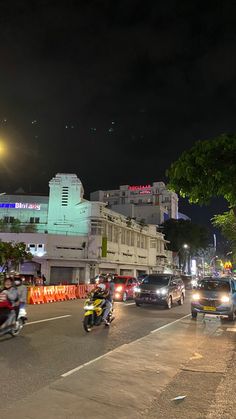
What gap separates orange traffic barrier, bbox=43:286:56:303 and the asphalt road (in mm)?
7581

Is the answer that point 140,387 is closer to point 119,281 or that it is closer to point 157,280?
point 157,280

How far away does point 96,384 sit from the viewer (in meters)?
6.59

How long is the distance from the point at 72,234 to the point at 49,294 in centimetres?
2116

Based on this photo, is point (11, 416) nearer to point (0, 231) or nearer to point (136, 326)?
point (136, 326)

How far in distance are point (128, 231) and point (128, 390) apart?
158 ft

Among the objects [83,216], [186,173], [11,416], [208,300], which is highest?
[83,216]

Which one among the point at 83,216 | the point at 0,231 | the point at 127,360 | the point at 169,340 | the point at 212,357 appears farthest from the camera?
the point at 83,216

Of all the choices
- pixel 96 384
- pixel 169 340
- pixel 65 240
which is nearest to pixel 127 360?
pixel 96 384

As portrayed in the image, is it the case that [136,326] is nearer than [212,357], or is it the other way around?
[212,357]

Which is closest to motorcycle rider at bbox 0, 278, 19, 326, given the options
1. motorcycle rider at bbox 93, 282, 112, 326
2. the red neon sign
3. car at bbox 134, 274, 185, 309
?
motorcycle rider at bbox 93, 282, 112, 326

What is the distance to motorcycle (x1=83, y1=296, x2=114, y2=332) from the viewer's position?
39.4 feet

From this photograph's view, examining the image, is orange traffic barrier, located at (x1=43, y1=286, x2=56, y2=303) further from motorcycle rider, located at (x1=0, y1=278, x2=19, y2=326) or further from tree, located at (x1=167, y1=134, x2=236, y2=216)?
tree, located at (x1=167, y1=134, x2=236, y2=216)

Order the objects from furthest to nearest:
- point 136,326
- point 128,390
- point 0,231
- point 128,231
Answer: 1. point 128,231
2. point 0,231
3. point 136,326
4. point 128,390

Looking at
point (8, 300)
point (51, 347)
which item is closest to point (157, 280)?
point (8, 300)
